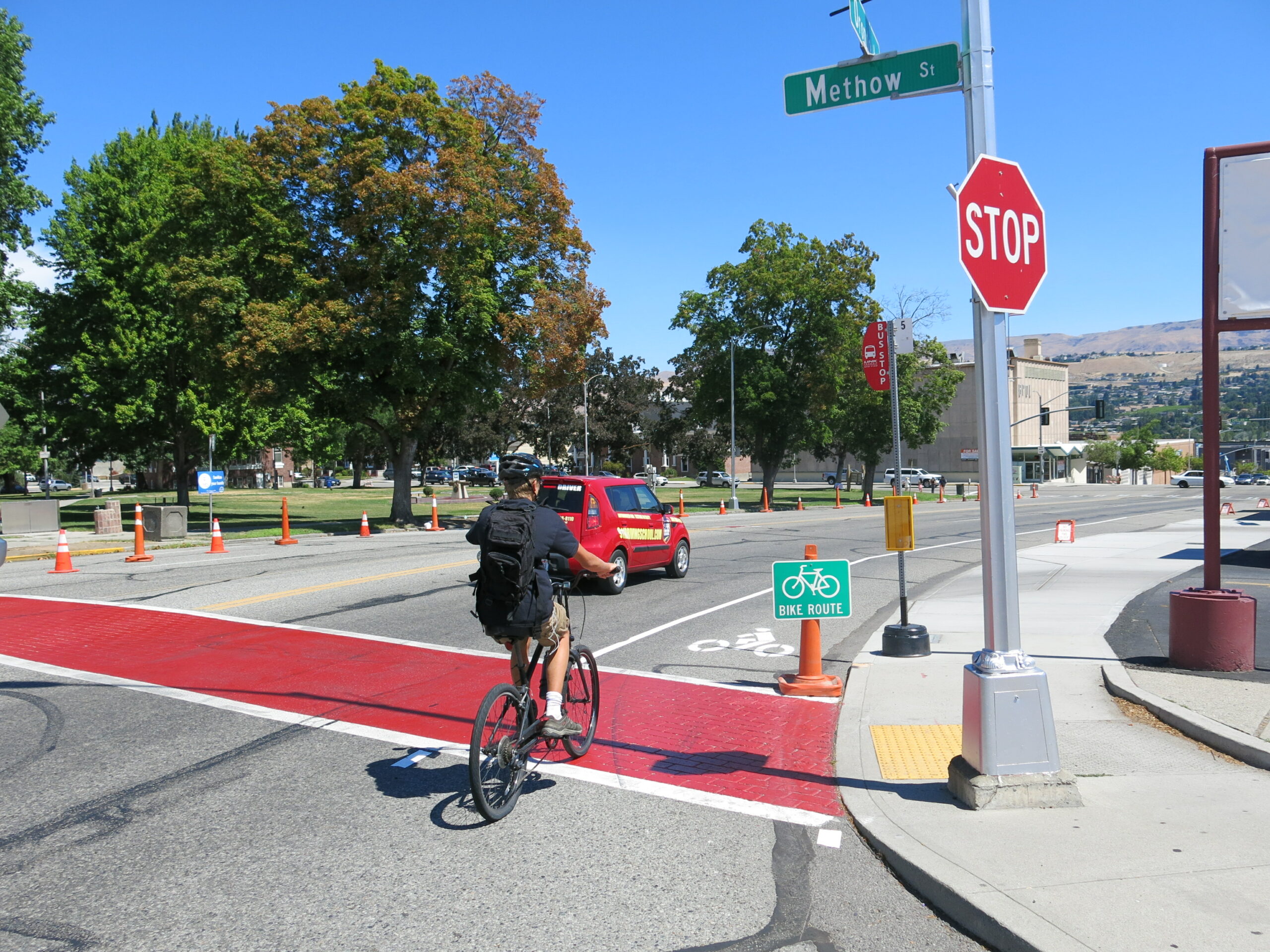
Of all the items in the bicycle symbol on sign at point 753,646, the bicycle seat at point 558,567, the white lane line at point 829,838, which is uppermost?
the bicycle seat at point 558,567

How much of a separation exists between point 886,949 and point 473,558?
1453 centimetres

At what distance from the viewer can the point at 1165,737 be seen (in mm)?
6316

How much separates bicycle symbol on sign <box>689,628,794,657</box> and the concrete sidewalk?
1.75 metres

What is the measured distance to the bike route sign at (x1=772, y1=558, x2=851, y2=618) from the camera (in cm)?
797

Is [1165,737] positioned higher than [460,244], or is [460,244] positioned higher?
[460,244]

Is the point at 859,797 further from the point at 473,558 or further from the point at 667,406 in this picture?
the point at 667,406

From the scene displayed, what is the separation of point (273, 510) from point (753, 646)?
130 feet

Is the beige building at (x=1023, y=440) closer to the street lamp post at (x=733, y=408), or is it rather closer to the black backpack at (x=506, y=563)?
the street lamp post at (x=733, y=408)

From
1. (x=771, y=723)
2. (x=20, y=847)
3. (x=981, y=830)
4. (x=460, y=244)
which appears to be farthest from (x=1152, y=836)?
(x=460, y=244)

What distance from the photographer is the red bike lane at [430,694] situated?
19.7ft

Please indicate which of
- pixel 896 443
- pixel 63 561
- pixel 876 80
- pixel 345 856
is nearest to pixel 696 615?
pixel 896 443

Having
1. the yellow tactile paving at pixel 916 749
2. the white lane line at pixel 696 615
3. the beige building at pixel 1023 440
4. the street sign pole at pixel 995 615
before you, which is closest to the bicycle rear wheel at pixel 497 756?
the yellow tactile paving at pixel 916 749

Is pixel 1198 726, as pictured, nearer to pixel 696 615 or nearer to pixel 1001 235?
pixel 1001 235

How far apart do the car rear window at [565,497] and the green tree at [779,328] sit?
38370mm
